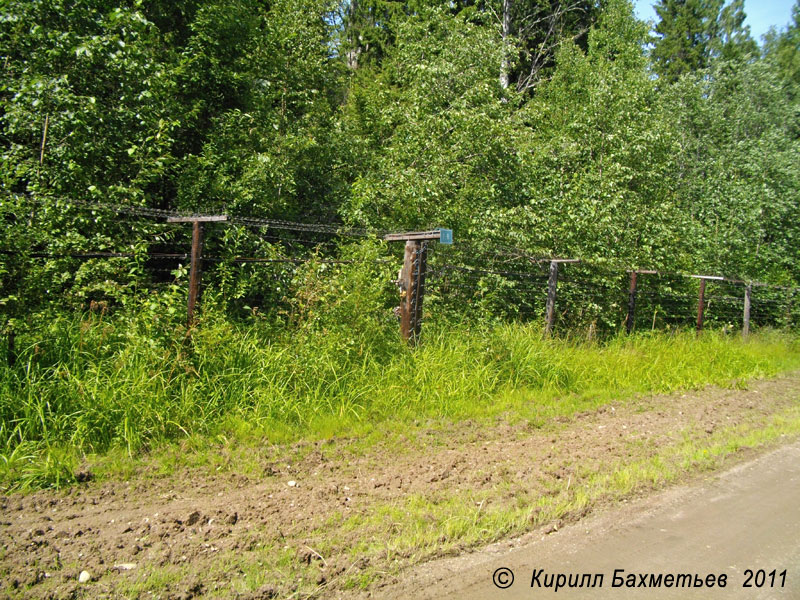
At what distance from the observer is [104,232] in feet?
23.2

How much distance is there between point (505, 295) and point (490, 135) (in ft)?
9.67

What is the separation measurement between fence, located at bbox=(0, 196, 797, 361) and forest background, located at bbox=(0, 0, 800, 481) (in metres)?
0.06

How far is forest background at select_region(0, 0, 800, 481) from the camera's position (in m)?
5.75

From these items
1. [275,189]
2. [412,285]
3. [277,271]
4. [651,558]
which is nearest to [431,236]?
[412,285]

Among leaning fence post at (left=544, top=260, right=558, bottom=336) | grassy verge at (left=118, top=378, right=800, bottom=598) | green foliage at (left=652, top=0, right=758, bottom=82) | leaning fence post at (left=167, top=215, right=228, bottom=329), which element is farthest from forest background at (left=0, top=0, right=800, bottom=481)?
green foliage at (left=652, top=0, right=758, bottom=82)

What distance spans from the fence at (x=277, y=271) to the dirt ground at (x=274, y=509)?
2.10 meters

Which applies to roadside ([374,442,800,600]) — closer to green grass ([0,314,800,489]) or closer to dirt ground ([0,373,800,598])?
dirt ground ([0,373,800,598])

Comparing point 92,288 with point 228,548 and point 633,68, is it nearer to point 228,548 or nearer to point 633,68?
point 228,548

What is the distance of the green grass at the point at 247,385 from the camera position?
4.95 metres

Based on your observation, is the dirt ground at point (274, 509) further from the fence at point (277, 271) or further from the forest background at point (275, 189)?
the fence at point (277, 271)

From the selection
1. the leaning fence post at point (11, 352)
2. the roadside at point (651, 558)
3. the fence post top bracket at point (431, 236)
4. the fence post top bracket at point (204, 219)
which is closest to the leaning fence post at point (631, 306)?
the fence post top bracket at point (431, 236)

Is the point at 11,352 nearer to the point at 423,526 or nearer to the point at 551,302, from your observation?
the point at 423,526

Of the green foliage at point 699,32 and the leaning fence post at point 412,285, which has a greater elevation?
the green foliage at point 699,32

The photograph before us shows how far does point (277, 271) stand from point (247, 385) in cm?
283
